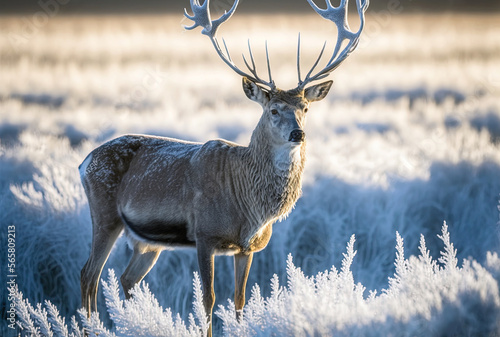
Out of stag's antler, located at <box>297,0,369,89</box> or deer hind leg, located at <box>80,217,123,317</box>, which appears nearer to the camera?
stag's antler, located at <box>297,0,369,89</box>

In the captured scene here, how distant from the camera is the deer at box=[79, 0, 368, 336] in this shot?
5.32m

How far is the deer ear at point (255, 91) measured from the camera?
5418 mm

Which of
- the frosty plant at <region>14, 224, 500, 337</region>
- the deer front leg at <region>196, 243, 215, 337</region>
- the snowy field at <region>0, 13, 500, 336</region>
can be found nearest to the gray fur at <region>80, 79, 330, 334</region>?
the deer front leg at <region>196, 243, 215, 337</region>

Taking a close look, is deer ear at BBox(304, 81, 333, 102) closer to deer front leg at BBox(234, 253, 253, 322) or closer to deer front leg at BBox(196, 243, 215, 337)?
deer front leg at BBox(234, 253, 253, 322)

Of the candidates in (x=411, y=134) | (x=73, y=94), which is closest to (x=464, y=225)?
(x=411, y=134)

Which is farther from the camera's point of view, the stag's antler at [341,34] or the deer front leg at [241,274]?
the stag's antler at [341,34]

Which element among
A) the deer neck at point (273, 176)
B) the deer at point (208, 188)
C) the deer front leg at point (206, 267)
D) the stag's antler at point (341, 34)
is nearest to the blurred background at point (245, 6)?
the stag's antler at point (341, 34)

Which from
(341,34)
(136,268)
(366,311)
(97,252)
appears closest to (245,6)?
(341,34)

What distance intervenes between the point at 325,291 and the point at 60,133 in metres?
10.2

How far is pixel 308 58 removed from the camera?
945 inches

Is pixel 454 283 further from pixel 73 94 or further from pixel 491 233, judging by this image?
pixel 73 94

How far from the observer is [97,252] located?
5.88 m

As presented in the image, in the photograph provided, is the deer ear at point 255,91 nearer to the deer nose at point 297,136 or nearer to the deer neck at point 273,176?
the deer neck at point 273,176

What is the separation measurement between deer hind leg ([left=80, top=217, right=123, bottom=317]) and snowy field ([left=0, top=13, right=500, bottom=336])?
13.8 inches
